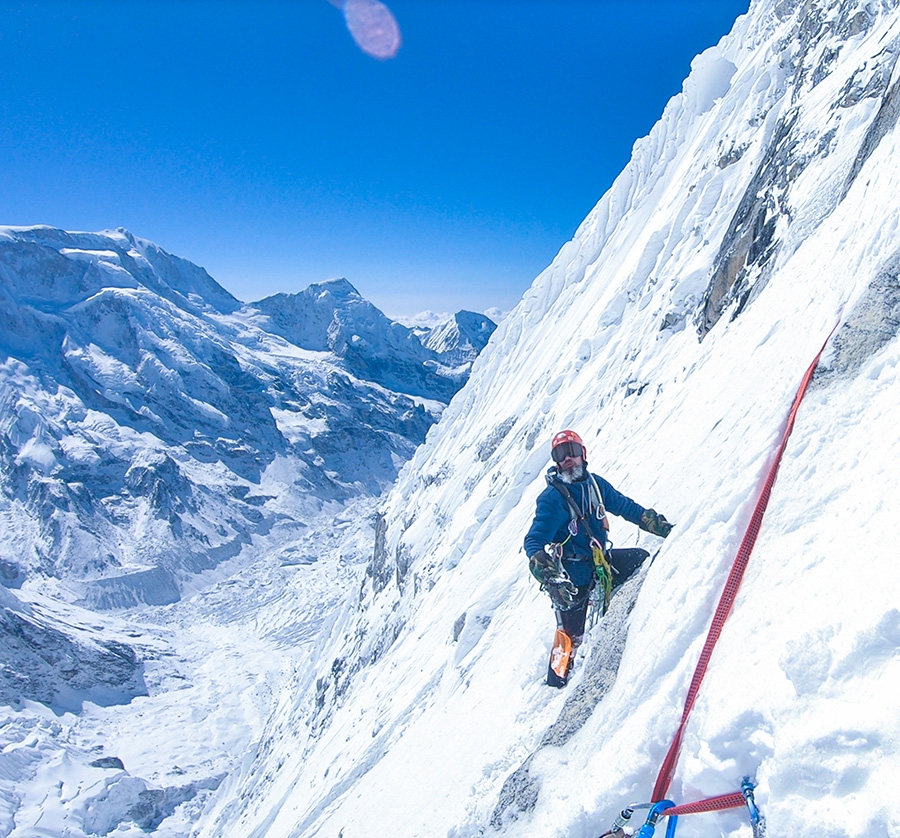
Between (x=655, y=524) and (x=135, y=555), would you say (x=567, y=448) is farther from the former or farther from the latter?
(x=135, y=555)

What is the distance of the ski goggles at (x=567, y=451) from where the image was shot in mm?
5812

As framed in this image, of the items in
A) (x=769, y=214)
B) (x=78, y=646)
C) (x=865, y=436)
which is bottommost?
(x=78, y=646)

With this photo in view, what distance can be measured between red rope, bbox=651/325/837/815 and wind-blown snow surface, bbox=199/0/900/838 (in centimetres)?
7

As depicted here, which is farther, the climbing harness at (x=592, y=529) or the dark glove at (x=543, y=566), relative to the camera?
the climbing harness at (x=592, y=529)

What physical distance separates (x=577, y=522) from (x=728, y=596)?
2.03 meters

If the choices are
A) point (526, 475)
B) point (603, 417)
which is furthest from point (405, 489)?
point (603, 417)

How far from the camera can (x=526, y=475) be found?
75.4 feet

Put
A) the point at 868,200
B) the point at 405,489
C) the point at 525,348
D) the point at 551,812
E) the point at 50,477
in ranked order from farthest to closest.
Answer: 1. the point at 50,477
2. the point at 405,489
3. the point at 525,348
4. the point at 868,200
5. the point at 551,812

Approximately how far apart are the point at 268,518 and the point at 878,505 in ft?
557

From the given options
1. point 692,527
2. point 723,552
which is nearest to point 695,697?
point 723,552

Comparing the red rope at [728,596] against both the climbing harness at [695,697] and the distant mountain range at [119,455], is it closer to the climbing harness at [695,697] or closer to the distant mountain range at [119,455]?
the climbing harness at [695,697]

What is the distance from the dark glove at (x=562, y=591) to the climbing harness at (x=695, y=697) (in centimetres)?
184

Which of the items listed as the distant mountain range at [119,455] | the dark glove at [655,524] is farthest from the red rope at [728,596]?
the distant mountain range at [119,455]

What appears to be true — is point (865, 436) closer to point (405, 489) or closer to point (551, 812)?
point (551, 812)
